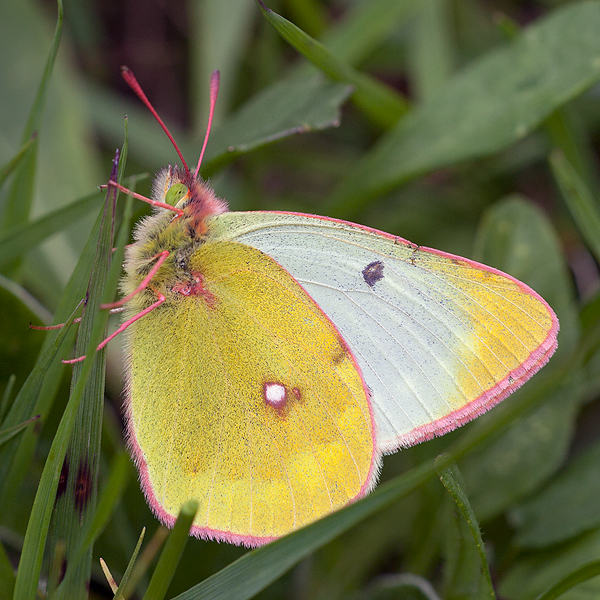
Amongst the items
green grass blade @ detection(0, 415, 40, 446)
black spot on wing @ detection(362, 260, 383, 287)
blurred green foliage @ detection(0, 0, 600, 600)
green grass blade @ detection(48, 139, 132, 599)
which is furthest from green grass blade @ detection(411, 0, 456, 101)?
green grass blade @ detection(0, 415, 40, 446)

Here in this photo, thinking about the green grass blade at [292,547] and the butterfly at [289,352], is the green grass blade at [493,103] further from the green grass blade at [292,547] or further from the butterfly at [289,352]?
the green grass blade at [292,547]

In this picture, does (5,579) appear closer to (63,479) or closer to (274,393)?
(63,479)

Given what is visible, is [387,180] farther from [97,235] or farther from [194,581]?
[194,581]

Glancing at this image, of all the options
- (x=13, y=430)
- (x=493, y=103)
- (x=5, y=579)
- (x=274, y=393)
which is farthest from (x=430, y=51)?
(x=5, y=579)

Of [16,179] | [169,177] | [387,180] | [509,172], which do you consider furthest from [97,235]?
[509,172]

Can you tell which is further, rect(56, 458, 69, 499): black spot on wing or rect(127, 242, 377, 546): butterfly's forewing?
rect(127, 242, 377, 546): butterfly's forewing

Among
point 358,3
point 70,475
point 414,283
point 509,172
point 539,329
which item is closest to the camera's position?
point 70,475

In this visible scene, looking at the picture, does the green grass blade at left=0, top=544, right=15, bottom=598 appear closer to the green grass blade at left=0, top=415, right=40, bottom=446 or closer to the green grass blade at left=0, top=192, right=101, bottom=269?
the green grass blade at left=0, top=415, right=40, bottom=446
